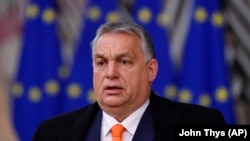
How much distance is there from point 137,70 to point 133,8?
1415 mm

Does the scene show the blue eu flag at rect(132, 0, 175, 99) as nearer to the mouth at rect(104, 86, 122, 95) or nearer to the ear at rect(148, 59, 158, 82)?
the ear at rect(148, 59, 158, 82)

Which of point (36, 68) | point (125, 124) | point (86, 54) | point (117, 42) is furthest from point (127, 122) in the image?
point (36, 68)

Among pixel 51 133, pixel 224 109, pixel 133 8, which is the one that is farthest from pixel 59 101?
pixel 51 133

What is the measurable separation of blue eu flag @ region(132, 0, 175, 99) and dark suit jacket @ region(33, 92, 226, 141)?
3.77 ft

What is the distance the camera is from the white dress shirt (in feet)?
4.89

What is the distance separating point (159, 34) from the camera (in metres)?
2.80

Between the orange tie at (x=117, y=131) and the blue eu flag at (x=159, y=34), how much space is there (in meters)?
1.30

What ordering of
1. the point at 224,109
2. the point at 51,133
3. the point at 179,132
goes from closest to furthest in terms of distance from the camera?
1. the point at 179,132
2. the point at 51,133
3. the point at 224,109

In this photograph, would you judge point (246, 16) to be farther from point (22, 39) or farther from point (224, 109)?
point (22, 39)

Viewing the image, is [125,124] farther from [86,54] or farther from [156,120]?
[86,54]

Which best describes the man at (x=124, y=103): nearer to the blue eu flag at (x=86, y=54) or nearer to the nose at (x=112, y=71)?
the nose at (x=112, y=71)

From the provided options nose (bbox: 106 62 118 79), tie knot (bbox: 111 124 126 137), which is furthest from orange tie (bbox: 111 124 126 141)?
nose (bbox: 106 62 118 79)

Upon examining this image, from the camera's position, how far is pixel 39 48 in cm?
286

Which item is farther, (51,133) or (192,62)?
(192,62)
